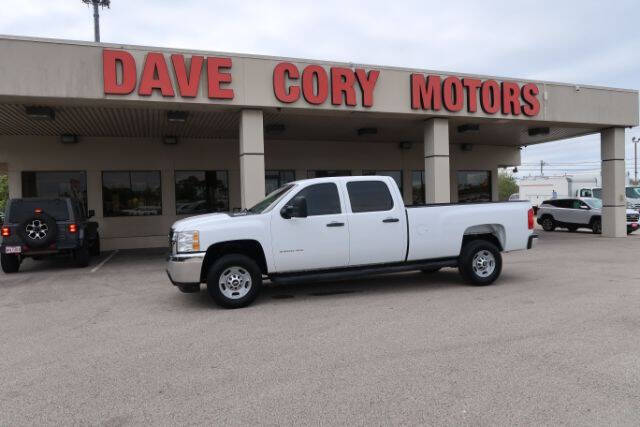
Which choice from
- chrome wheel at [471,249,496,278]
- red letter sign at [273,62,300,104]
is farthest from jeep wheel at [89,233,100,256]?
chrome wheel at [471,249,496,278]

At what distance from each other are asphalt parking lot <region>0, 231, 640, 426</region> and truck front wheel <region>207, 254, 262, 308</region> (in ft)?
0.88

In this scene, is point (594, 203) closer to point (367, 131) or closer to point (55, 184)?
point (367, 131)

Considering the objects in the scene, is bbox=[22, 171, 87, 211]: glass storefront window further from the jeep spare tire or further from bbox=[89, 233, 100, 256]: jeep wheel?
the jeep spare tire

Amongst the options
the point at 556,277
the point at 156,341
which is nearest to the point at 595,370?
the point at 156,341

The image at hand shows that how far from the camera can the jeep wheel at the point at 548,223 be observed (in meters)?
22.4

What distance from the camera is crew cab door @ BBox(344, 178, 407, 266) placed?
790cm

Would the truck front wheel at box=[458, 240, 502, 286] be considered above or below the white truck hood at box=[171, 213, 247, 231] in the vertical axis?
below

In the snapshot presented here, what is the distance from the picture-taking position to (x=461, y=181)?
75.6 feet

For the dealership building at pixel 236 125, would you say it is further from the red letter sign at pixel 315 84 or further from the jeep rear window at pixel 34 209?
the jeep rear window at pixel 34 209

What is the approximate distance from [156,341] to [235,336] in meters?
0.94

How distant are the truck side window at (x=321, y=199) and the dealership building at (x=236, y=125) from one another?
14.5ft

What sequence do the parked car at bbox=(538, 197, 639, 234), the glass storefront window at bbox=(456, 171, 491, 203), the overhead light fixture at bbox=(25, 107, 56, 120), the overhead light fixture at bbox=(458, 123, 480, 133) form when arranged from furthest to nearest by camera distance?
the glass storefront window at bbox=(456, 171, 491, 203) → the parked car at bbox=(538, 197, 639, 234) → the overhead light fixture at bbox=(458, 123, 480, 133) → the overhead light fixture at bbox=(25, 107, 56, 120)

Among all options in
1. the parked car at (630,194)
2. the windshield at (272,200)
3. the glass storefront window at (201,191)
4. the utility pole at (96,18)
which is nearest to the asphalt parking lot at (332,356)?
the windshield at (272,200)

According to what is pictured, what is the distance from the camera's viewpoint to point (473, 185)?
23422 mm
